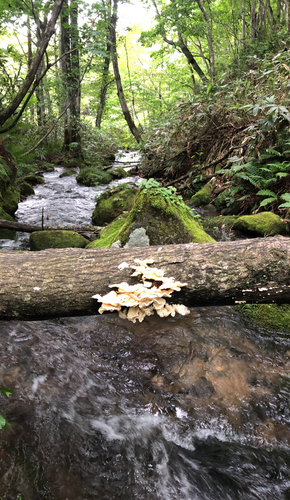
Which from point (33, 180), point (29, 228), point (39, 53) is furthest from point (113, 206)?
point (33, 180)

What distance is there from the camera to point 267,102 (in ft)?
22.3

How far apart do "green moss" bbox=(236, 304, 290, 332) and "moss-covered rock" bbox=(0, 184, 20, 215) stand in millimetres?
6948

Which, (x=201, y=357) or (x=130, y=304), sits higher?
(x=130, y=304)

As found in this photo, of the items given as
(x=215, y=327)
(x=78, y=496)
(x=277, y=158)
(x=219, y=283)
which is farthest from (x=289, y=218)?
(x=78, y=496)

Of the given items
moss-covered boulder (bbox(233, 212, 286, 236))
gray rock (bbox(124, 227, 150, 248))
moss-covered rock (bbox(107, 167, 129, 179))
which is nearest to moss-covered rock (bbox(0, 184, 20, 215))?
gray rock (bbox(124, 227, 150, 248))

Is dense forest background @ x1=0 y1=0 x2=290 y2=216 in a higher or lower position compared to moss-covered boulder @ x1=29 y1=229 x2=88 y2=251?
higher

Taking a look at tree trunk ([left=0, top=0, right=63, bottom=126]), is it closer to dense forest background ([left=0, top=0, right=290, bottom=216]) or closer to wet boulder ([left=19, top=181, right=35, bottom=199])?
dense forest background ([left=0, top=0, right=290, bottom=216])

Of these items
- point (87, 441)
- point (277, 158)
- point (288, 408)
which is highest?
point (277, 158)

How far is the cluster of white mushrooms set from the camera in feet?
7.75

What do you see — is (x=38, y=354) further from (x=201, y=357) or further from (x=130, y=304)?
(x=201, y=357)

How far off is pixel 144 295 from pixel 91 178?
1113cm

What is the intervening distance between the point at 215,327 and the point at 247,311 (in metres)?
0.60

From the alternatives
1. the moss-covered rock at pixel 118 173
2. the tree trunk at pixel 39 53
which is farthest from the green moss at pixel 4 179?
the moss-covered rock at pixel 118 173

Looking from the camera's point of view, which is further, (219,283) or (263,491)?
(219,283)
